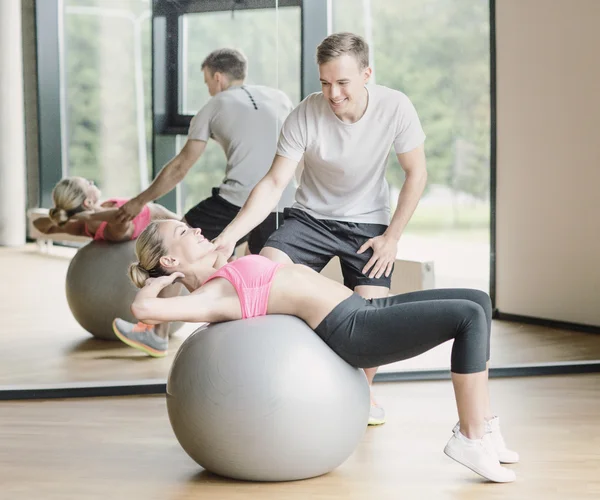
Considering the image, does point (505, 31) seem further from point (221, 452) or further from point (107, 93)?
point (221, 452)

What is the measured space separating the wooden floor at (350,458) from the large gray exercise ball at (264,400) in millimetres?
104

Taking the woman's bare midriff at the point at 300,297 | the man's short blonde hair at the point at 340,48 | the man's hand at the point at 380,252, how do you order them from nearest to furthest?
the woman's bare midriff at the point at 300,297 → the man's short blonde hair at the point at 340,48 → the man's hand at the point at 380,252

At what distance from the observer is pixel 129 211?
3.93 meters

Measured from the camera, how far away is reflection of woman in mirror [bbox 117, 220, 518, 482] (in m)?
2.62

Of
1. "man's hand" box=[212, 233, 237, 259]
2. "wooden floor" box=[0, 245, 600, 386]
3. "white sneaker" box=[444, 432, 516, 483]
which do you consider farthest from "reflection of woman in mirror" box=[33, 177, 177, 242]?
"white sneaker" box=[444, 432, 516, 483]

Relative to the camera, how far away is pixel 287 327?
A: 263 cm

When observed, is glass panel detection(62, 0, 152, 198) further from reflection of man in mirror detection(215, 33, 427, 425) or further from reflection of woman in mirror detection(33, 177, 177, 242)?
reflection of man in mirror detection(215, 33, 427, 425)

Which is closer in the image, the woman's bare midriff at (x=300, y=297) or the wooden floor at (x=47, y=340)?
the woman's bare midriff at (x=300, y=297)

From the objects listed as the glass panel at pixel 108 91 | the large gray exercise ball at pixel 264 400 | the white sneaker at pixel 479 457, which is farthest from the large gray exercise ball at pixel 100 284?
the white sneaker at pixel 479 457

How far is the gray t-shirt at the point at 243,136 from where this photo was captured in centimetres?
388

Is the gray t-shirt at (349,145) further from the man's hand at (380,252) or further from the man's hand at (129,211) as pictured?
the man's hand at (129,211)

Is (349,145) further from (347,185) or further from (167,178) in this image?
(167,178)

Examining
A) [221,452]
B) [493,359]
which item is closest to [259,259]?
[221,452]

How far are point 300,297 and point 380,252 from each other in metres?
0.58
